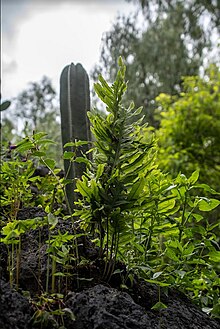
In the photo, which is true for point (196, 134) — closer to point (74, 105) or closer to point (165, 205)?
point (74, 105)

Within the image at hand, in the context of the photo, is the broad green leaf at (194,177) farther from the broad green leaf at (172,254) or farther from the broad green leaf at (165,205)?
the broad green leaf at (172,254)

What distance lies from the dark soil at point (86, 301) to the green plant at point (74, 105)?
0.36 metres

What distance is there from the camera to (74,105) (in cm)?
160

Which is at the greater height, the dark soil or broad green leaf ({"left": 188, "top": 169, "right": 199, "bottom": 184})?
broad green leaf ({"left": 188, "top": 169, "right": 199, "bottom": 184})

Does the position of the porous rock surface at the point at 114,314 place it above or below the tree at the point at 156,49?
below

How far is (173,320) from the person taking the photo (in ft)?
3.41

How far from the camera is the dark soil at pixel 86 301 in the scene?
0.84m

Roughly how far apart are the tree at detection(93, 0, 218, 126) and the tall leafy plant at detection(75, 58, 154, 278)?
1031 centimetres

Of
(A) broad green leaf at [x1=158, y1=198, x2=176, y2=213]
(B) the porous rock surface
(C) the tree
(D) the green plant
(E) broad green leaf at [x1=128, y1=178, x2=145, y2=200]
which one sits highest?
(C) the tree

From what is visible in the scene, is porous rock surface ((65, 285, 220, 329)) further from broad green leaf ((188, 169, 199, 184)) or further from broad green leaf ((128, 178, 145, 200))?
broad green leaf ((188, 169, 199, 184))

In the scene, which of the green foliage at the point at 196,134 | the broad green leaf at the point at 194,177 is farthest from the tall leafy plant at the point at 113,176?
the green foliage at the point at 196,134

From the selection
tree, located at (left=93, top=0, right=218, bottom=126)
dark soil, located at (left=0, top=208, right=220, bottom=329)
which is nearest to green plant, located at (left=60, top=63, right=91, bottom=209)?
dark soil, located at (left=0, top=208, right=220, bottom=329)

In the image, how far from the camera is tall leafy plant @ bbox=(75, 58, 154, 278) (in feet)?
3.31

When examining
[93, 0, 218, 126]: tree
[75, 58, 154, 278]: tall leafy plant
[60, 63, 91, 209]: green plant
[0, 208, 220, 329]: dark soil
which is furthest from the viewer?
[93, 0, 218, 126]: tree
